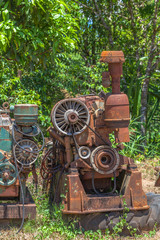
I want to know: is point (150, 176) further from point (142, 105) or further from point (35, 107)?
point (35, 107)

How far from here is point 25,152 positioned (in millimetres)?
5051

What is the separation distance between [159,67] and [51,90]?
3.29 meters

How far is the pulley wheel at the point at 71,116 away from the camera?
512cm

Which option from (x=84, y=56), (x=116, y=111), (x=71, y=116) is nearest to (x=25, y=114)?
(x=71, y=116)

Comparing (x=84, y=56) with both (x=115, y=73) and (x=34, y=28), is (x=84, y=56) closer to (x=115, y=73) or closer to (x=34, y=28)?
(x=34, y=28)

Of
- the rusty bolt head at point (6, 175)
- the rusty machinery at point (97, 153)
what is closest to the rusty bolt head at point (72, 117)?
the rusty machinery at point (97, 153)

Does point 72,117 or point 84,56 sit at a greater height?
point 84,56

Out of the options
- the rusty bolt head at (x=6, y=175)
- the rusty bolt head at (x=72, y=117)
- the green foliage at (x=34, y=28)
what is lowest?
the rusty bolt head at (x=6, y=175)

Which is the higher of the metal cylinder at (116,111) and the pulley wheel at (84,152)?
the metal cylinder at (116,111)

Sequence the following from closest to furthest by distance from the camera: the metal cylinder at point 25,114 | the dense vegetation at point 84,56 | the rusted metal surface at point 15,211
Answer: the rusted metal surface at point 15,211
the metal cylinder at point 25,114
the dense vegetation at point 84,56

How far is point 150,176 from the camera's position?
8.28 metres

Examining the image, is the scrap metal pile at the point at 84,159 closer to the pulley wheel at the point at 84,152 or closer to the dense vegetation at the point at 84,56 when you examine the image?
the pulley wheel at the point at 84,152

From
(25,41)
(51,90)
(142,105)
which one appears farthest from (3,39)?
(142,105)

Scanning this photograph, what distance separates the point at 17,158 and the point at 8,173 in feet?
0.78
